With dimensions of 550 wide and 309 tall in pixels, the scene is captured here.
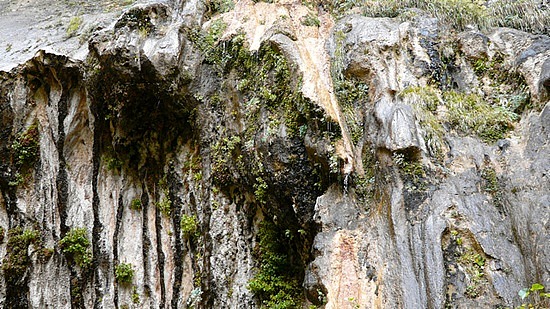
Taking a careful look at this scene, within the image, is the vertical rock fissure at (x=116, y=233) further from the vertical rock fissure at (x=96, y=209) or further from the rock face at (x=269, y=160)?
the vertical rock fissure at (x=96, y=209)

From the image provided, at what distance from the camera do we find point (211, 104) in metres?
8.31

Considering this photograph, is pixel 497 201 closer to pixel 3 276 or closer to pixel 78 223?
pixel 78 223

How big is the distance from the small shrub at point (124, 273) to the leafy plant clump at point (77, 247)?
64 cm

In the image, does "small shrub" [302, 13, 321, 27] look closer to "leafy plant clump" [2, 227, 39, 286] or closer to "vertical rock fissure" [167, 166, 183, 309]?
"vertical rock fissure" [167, 166, 183, 309]

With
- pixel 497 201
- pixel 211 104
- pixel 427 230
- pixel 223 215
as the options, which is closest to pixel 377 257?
pixel 427 230

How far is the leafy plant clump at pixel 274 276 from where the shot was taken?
23.5 feet

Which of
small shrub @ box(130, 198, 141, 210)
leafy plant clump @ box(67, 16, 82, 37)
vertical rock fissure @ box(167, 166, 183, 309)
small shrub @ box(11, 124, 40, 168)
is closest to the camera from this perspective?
vertical rock fissure @ box(167, 166, 183, 309)

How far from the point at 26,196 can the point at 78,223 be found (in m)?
1.16

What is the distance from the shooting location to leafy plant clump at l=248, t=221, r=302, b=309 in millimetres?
7164

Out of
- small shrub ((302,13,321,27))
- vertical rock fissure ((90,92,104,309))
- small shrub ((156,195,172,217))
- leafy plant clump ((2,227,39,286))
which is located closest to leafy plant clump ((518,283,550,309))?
small shrub ((302,13,321,27))

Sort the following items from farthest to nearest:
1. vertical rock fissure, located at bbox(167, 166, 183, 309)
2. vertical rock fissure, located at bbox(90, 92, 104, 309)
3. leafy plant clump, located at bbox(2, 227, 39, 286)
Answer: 1. vertical rock fissure, located at bbox(90, 92, 104, 309)
2. leafy plant clump, located at bbox(2, 227, 39, 286)
3. vertical rock fissure, located at bbox(167, 166, 183, 309)

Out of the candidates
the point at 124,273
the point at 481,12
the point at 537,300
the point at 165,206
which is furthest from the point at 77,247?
the point at 481,12

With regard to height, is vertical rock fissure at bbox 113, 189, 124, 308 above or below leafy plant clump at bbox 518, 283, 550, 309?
above

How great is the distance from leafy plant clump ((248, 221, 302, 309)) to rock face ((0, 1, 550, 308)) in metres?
0.02
